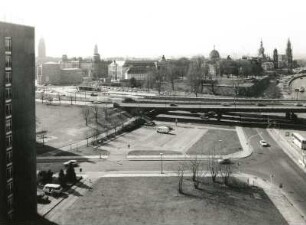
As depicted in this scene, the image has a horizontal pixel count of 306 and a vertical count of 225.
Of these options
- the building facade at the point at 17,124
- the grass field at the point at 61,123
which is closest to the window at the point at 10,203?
the building facade at the point at 17,124

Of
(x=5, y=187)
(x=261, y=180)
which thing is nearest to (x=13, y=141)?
(x=5, y=187)

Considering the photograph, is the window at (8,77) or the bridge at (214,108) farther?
the bridge at (214,108)

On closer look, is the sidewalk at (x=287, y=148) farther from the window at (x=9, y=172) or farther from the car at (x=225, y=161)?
the window at (x=9, y=172)

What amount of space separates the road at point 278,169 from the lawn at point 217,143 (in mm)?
3346

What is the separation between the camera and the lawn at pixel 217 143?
64.8 meters

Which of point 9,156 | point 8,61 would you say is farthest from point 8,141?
point 8,61

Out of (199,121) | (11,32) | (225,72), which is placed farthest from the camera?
(225,72)

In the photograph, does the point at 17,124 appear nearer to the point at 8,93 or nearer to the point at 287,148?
the point at 8,93

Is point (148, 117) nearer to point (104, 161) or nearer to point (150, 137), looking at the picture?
point (150, 137)

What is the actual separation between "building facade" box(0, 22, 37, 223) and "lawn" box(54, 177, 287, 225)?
4.10 metres

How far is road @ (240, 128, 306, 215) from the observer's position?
4588 centimetres

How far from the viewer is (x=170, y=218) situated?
3812 centimetres

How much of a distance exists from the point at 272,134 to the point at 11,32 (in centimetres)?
5611

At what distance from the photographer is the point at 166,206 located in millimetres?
40875
